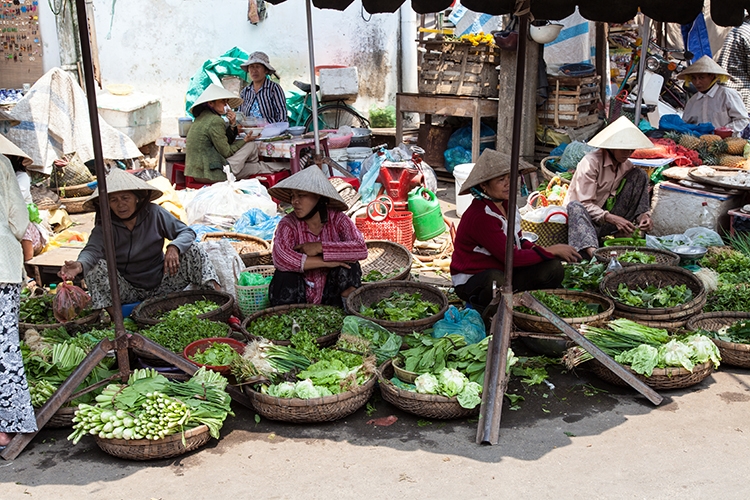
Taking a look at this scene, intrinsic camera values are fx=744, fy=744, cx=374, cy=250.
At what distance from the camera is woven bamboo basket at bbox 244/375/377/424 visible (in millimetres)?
3609

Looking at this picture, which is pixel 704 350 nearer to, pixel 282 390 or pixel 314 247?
pixel 282 390

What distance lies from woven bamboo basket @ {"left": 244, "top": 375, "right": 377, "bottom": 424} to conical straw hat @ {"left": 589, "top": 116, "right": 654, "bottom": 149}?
10.3 ft

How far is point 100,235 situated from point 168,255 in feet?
1.44

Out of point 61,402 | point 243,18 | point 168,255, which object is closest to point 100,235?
point 168,255

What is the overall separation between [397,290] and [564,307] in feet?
3.88

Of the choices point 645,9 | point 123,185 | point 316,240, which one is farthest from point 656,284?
point 123,185

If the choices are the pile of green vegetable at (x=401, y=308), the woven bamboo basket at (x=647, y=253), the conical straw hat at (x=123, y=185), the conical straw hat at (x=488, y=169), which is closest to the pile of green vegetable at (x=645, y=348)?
the pile of green vegetable at (x=401, y=308)

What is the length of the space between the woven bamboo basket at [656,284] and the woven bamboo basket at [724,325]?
7 centimetres

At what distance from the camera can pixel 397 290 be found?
5.10m

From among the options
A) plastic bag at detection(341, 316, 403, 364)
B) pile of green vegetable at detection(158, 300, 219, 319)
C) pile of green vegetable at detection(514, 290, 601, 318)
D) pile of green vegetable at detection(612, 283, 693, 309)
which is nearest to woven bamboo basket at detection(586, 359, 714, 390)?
pile of green vegetable at detection(514, 290, 601, 318)

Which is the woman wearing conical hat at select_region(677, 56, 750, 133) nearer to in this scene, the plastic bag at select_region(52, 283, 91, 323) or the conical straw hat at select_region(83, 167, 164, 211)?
the conical straw hat at select_region(83, 167, 164, 211)

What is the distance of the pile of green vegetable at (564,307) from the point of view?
14.4 feet

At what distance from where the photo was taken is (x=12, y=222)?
3.54m

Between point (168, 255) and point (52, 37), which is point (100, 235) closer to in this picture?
point (168, 255)
